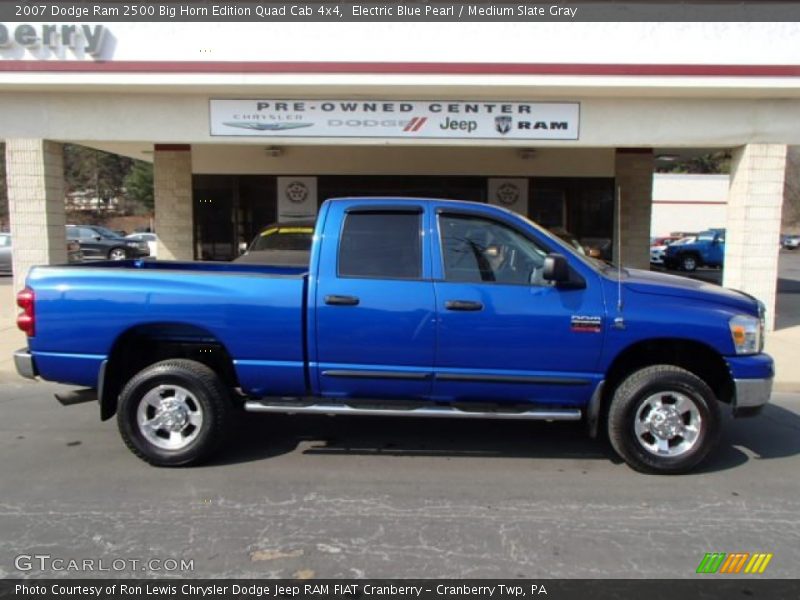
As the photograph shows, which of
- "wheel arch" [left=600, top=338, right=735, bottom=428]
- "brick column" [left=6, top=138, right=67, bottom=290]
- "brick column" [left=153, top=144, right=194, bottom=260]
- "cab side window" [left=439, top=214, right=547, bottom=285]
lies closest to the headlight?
"wheel arch" [left=600, top=338, right=735, bottom=428]

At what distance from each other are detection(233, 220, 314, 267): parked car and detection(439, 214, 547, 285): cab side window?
4061 mm

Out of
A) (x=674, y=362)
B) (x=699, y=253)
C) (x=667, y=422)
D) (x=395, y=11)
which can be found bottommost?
(x=667, y=422)

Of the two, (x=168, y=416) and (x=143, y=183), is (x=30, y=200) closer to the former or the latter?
(x=168, y=416)

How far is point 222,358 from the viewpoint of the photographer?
193 inches

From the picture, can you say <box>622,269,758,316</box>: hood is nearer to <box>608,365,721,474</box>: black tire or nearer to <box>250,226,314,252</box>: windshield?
<box>608,365,721,474</box>: black tire

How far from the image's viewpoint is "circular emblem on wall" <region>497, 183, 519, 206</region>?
1458cm

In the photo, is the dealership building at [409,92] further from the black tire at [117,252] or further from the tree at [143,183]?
the tree at [143,183]

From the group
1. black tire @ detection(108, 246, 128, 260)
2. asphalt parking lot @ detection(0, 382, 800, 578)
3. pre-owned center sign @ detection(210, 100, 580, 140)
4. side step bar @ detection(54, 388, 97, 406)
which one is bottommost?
asphalt parking lot @ detection(0, 382, 800, 578)

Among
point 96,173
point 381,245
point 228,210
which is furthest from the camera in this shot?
point 96,173

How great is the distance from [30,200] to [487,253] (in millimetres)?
8654

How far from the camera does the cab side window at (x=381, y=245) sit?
4609 millimetres

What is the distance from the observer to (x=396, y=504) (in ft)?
13.2

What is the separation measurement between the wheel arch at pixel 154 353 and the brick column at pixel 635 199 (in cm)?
1165
